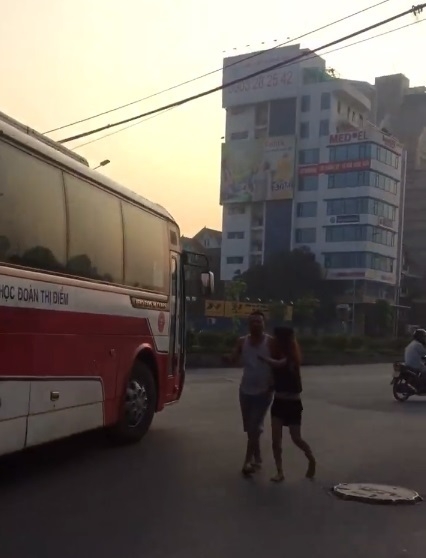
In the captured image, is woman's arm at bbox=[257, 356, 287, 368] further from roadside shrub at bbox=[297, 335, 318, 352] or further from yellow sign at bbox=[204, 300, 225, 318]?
yellow sign at bbox=[204, 300, 225, 318]

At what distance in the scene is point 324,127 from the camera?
3890 inches

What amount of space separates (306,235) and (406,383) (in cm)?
7999

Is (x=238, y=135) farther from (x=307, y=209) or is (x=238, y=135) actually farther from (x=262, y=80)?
(x=307, y=209)

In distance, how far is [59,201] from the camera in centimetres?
773

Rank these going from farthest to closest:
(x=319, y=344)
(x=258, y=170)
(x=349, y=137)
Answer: (x=258, y=170), (x=349, y=137), (x=319, y=344)

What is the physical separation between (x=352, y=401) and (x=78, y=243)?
35.8 feet

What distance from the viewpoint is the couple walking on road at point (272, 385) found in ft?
26.1

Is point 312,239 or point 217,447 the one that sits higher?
point 312,239

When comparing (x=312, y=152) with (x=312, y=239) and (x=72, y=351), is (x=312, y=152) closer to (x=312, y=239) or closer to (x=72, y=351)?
(x=312, y=239)

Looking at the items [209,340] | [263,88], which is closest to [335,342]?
[209,340]

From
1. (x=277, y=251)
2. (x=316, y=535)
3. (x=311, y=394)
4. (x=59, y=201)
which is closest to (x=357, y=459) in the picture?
(x=316, y=535)

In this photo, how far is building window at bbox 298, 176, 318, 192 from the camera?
98000mm

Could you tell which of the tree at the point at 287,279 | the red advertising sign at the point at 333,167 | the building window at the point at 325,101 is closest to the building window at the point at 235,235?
the red advertising sign at the point at 333,167

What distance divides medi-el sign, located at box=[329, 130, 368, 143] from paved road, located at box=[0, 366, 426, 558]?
3319 inches
